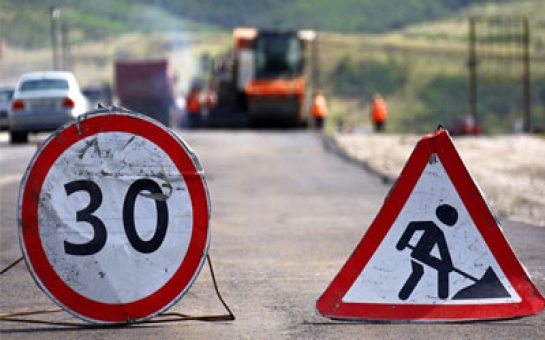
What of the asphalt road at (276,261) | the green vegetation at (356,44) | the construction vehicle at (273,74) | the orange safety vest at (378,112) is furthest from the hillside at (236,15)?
the asphalt road at (276,261)

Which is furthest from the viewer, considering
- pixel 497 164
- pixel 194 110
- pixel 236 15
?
pixel 236 15

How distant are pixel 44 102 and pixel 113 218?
23625 millimetres

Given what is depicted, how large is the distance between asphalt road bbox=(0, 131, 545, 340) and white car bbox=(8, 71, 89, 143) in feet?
26.0

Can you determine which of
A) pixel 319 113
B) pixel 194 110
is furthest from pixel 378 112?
pixel 194 110

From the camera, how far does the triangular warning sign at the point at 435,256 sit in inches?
302

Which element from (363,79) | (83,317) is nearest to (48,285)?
(83,317)

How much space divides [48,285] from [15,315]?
853mm

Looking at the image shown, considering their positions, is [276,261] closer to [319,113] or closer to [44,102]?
[44,102]

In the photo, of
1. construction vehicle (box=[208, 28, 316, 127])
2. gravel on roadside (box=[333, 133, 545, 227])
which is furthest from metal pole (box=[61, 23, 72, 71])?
gravel on roadside (box=[333, 133, 545, 227])

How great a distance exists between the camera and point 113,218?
743 cm

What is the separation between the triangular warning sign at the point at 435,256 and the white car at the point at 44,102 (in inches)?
887

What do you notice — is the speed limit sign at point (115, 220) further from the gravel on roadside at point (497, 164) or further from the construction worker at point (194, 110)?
the construction worker at point (194, 110)

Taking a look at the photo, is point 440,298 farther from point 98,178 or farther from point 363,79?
point 363,79

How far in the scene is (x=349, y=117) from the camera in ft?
375
